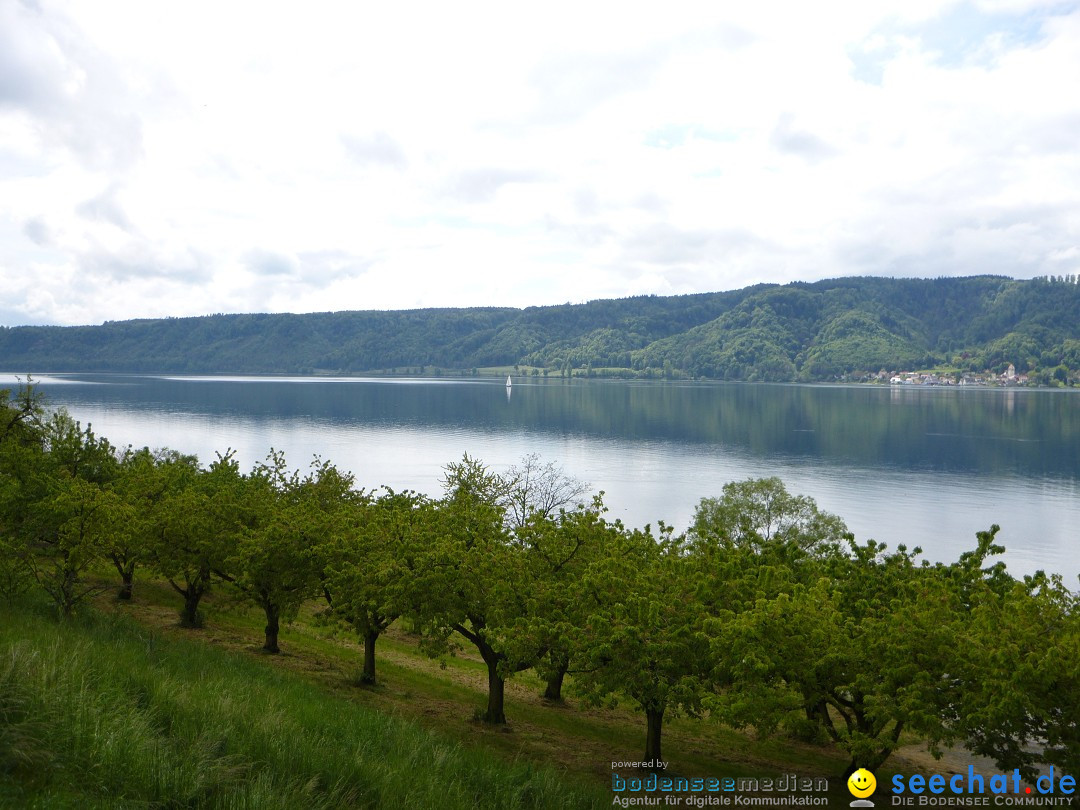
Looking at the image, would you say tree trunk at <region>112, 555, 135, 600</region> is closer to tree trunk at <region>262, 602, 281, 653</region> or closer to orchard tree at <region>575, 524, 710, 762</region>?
tree trunk at <region>262, 602, 281, 653</region>

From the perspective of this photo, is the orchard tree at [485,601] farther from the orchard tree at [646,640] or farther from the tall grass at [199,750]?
the tall grass at [199,750]

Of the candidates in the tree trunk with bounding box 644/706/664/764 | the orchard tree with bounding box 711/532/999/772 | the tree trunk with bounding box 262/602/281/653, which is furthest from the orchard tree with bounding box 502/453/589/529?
the orchard tree with bounding box 711/532/999/772

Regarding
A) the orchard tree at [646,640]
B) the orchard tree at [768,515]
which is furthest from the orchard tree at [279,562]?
the orchard tree at [768,515]

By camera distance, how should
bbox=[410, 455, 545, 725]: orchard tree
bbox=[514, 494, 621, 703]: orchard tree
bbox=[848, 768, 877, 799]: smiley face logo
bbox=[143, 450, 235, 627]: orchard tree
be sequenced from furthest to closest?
1. bbox=[143, 450, 235, 627]: orchard tree
2. bbox=[410, 455, 545, 725]: orchard tree
3. bbox=[514, 494, 621, 703]: orchard tree
4. bbox=[848, 768, 877, 799]: smiley face logo

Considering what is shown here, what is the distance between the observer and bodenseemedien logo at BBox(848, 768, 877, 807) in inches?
786

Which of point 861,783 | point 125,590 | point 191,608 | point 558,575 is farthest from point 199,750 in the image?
point 125,590


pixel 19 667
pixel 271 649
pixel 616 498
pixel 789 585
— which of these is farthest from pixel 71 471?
pixel 616 498

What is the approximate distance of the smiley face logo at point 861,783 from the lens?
1994 cm

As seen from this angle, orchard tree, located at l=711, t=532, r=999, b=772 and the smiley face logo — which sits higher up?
orchard tree, located at l=711, t=532, r=999, b=772

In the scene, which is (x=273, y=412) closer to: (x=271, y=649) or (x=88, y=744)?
(x=271, y=649)

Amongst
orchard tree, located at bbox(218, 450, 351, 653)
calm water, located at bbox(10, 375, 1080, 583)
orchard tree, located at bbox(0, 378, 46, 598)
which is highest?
orchard tree, located at bbox(0, 378, 46, 598)

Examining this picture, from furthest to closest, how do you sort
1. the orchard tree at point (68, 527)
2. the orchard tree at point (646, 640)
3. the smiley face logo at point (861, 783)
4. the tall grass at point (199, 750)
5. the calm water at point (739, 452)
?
the calm water at point (739, 452)
the orchard tree at point (68, 527)
the smiley face logo at point (861, 783)
the orchard tree at point (646, 640)
the tall grass at point (199, 750)

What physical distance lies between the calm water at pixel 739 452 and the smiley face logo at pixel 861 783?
5101cm

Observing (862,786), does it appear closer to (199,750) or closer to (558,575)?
(558,575)
